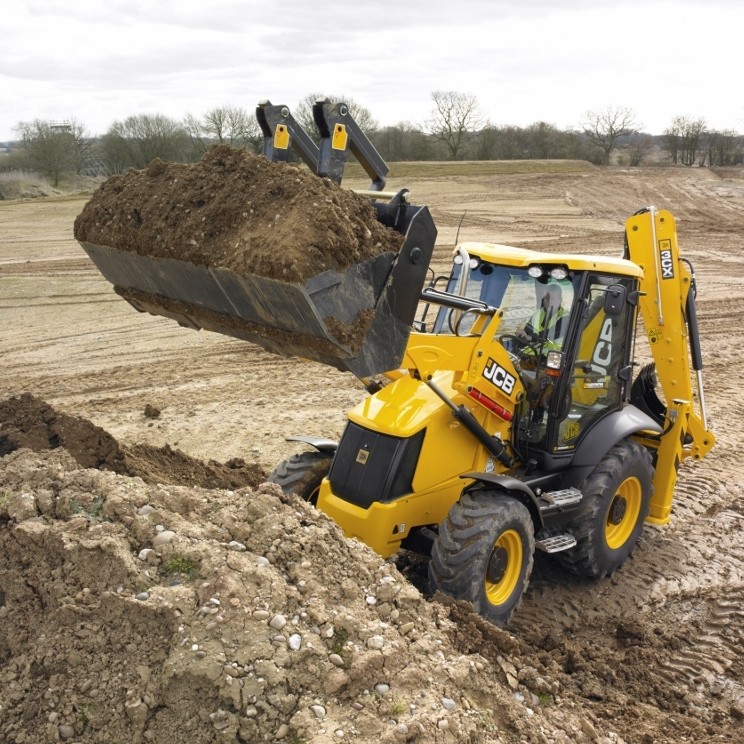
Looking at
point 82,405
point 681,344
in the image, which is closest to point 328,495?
point 681,344

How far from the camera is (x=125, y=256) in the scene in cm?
473

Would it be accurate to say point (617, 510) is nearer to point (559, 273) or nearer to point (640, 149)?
point (559, 273)

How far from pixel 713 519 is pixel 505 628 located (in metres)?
2.83

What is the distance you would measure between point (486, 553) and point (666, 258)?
2.95 m

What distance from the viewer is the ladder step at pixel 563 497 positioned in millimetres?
5312

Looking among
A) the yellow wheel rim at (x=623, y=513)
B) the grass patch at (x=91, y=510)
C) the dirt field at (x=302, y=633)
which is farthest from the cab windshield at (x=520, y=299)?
the grass patch at (x=91, y=510)

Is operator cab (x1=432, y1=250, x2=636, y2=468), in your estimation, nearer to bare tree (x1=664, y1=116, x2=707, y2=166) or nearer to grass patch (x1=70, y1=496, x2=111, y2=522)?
grass patch (x1=70, y1=496, x2=111, y2=522)

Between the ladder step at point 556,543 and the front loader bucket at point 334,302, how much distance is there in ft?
6.07

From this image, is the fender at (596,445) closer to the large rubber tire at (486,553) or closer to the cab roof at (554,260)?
the large rubber tire at (486,553)

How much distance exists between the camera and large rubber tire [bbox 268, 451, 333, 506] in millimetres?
5527

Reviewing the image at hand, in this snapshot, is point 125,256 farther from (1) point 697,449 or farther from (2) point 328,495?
(1) point 697,449

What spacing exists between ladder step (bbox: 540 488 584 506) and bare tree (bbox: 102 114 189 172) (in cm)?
3404

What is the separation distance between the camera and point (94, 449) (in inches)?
233

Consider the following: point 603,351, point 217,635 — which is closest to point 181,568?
point 217,635
